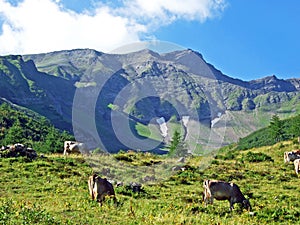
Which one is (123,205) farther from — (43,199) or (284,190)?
(284,190)

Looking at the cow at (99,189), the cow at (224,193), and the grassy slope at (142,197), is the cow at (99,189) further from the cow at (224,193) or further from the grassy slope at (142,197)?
the cow at (224,193)

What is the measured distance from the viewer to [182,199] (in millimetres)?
22422

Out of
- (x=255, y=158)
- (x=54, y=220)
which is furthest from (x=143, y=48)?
(x=255, y=158)

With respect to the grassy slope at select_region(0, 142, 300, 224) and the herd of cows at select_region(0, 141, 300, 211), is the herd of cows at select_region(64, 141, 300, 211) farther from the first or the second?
the grassy slope at select_region(0, 142, 300, 224)

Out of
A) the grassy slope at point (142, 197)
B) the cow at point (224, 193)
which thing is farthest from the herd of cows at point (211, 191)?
the grassy slope at point (142, 197)

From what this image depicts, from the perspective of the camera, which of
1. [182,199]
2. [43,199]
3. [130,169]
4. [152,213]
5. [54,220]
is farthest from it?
[130,169]

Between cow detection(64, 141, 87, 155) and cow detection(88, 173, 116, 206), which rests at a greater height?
cow detection(64, 141, 87, 155)

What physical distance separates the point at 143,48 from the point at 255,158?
21265mm

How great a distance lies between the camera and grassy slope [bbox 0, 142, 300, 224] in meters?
15.4

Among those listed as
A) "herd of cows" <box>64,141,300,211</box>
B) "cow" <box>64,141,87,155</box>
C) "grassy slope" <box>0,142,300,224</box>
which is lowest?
"grassy slope" <box>0,142,300,224</box>

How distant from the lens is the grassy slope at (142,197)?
15.4m

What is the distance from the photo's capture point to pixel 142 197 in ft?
74.2

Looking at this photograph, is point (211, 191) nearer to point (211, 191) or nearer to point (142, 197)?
point (211, 191)

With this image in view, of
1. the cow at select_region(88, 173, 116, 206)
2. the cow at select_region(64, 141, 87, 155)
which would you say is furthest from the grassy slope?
the cow at select_region(64, 141, 87, 155)
